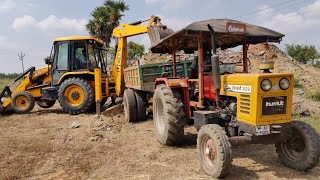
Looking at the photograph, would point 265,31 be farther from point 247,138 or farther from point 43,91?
point 43,91

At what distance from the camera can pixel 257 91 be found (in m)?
4.80

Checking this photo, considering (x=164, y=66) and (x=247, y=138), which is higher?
(x=164, y=66)

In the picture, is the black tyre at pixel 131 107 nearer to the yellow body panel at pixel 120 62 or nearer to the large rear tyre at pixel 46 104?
the yellow body panel at pixel 120 62

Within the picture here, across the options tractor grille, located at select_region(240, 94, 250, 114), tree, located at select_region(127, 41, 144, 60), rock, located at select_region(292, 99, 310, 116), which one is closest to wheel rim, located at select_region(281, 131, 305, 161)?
tractor grille, located at select_region(240, 94, 250, 114)

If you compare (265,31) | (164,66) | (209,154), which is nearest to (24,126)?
(164,66)

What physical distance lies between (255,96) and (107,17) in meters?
21.7

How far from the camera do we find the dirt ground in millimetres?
5250

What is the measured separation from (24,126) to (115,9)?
16.5 metres

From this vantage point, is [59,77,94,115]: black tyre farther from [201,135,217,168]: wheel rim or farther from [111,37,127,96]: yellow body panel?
[201,135,217,168]: wheel rim

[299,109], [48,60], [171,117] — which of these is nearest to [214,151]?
[171,117]

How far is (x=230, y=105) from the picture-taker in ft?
18.3

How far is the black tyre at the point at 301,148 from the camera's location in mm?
5004

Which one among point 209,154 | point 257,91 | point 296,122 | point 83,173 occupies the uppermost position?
point 257,91

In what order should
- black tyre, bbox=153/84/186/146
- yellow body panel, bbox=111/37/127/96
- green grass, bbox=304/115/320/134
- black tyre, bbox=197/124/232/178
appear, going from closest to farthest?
black tyre, bbox=197/124/232/178 → black tyre, bbox=153/84/186/146 → green grass, bbox=304/115/320/134 → yellow body panel, bbox=111/37/127/96
